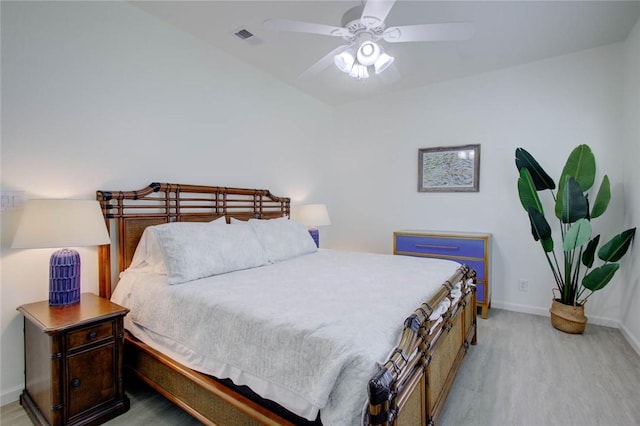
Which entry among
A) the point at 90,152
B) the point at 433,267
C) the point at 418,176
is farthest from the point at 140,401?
the point at 418,176

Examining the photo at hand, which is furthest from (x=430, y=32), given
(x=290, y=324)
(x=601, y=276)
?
(x=601, y=276)

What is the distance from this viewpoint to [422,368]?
1.45 m

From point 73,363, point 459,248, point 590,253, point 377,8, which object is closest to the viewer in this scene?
point 73,363

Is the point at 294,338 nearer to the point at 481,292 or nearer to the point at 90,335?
the point at 90,335

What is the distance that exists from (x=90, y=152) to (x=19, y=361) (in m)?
1.40

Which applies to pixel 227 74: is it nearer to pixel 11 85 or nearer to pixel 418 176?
pixel 11 85

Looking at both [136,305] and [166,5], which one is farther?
[166,5]

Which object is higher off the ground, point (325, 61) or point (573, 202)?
point (325, 61)

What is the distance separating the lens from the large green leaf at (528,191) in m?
2.99

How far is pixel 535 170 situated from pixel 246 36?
3.07 m

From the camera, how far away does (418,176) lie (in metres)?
4.06

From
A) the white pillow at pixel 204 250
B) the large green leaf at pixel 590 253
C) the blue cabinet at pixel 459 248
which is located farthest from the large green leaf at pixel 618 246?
the white pillow at pixel 204 250

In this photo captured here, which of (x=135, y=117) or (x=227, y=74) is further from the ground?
(x=227, y=74)

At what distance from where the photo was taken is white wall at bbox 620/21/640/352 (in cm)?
259
